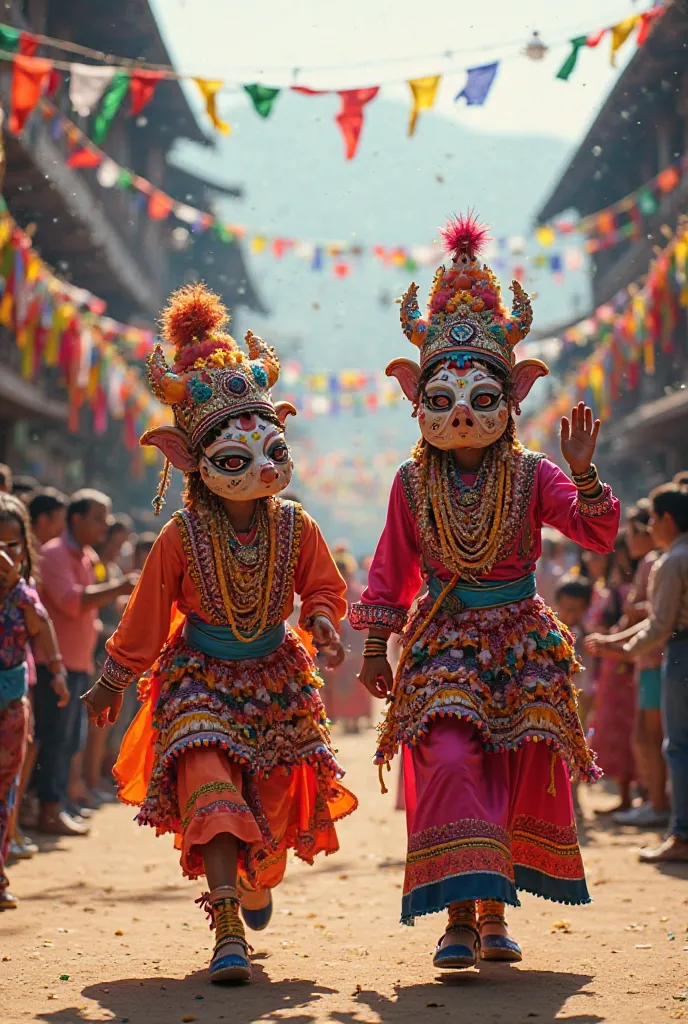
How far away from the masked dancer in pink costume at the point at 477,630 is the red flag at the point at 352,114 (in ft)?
18.9

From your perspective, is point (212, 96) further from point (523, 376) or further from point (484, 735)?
point (484, 735)

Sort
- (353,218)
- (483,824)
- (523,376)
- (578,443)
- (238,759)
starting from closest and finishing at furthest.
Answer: (483,824)
(578,443)
(238,759)
(523,376)
(353,218)

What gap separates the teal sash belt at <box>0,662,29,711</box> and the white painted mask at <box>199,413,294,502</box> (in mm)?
1524

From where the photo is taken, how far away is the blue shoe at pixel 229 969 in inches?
199

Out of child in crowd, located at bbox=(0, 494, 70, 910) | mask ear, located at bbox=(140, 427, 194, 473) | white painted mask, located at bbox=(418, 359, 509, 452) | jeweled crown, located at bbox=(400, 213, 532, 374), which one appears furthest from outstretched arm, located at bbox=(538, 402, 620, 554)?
child in crowd, located at bbox=(0, 494, 70, 910)

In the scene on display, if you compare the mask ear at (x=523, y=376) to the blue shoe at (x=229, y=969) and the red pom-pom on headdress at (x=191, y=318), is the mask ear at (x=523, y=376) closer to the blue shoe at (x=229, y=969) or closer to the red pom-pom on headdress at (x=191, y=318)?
the red pom-pom on headdress at (x=191, y=318)

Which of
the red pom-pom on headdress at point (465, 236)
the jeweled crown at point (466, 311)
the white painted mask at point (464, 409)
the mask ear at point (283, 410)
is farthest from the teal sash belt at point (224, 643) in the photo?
the red pom-pom on headdress at point (465, 236)

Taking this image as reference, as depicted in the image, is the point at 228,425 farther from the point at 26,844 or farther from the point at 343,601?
the point at 26,844

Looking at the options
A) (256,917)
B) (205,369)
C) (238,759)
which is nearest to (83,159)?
(205,369)

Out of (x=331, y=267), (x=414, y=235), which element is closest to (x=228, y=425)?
(x=331, y=267)

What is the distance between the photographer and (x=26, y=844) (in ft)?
27.9

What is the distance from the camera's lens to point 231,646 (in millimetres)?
5688

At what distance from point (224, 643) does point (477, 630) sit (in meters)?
0.94

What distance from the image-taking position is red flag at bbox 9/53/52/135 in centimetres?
1060
